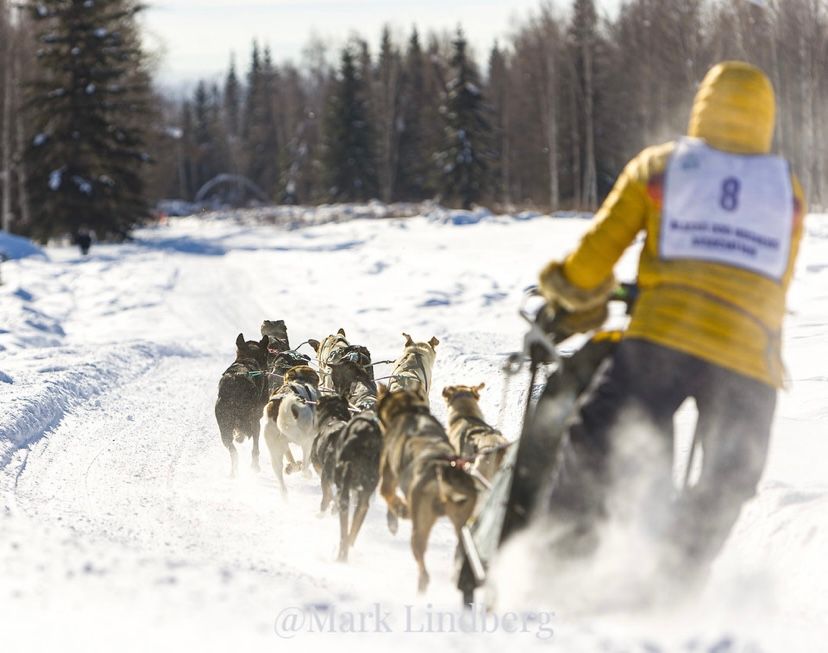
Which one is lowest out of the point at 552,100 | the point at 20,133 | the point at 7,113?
the point at 20,133

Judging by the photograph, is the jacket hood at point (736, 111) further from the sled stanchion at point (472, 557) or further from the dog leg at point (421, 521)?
the dog leg at point (421, 521)

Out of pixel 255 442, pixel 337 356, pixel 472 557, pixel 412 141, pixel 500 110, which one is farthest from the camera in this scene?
pixel 412 141

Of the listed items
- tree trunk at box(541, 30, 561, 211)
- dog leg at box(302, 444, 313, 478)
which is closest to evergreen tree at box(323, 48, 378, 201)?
tree trunk at box(541, 30, 561, 211)

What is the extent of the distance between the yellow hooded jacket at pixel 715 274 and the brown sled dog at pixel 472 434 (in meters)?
1.48

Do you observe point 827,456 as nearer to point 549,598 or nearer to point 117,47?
point 549,598

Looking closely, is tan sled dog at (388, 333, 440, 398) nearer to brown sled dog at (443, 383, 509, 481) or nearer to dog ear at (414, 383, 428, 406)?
dog ear at (414, 383, 428, 406)

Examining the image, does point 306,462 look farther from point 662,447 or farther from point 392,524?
point 662,447

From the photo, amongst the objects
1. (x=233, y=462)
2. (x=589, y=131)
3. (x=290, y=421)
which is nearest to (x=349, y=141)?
(x=589, y=131)

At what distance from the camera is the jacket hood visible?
108 inches

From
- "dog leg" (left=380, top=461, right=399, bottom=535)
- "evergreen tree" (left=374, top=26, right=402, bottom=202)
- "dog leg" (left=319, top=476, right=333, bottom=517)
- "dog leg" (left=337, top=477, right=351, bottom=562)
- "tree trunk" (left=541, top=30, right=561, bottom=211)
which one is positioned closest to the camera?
"dog leg" (left=380, top=461, right=399, bottom=535)

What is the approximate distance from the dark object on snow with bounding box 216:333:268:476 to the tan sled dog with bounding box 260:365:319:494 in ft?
1.57

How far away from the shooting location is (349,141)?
149 feet

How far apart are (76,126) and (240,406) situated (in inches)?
933
